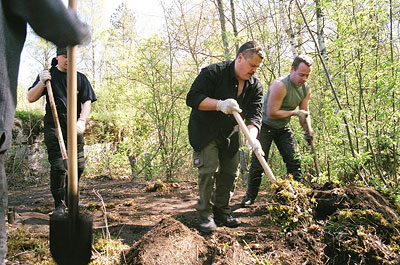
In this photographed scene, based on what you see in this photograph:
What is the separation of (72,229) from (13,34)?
3.99 feet

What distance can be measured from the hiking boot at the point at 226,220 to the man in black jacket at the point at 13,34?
7.80 feet

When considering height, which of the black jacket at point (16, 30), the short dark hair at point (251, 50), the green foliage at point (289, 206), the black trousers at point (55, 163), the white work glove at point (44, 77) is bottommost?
the green foliage at point (289, 206)

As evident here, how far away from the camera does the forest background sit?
4.26 metres

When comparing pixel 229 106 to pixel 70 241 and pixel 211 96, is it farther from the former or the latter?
pixel 70 241

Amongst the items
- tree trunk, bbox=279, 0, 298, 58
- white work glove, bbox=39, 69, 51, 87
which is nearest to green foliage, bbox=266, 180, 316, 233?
white work glove, bbox=39, 69, 51, 87

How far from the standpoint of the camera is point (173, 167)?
7.46 m

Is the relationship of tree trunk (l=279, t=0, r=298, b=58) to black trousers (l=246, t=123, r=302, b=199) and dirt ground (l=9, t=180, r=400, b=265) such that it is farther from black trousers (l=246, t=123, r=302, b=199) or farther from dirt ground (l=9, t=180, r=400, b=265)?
dirt ground (l=9, t=180, r=400, b=265)

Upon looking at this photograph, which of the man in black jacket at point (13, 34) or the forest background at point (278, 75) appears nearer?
the man in black jacket at point (13, 34)

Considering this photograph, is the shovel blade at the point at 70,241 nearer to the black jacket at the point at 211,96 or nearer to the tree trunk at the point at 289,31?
the black jacket at the point at 211,96

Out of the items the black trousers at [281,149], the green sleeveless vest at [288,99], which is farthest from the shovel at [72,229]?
the green sleeveless vest at [288,99]

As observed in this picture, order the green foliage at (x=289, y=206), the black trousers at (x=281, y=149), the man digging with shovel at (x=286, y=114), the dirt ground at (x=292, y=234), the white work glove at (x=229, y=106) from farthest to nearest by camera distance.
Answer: the black trousers at (x=281, y=149) < the man digging with shovel at (x=286, y=114) < the white work glove at (x=229, y=106) < the green foliage at (x=289, y=206) < the dirt ground at (x=292, y=234)

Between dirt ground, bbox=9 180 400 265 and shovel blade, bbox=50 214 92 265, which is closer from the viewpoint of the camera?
shovel blade, bbox=50 214 92 265

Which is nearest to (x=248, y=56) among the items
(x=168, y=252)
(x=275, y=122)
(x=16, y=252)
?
(x=275, y=122)

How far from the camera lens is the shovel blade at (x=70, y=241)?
1.86 meters
